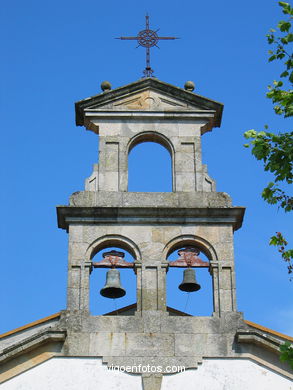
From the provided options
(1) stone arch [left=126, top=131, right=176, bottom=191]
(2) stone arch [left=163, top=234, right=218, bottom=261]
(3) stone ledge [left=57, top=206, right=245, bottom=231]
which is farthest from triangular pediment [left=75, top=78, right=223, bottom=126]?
(2) stone arch [left=163, top=234, right=218, bottom=261]

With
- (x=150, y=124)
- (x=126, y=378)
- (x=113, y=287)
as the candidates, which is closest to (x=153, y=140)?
(x=150, y=124)

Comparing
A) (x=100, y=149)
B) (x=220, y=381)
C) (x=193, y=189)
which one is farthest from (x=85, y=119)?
(x=220, y=381)

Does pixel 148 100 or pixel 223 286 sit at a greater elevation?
pixel 148 100

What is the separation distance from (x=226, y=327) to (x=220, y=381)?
1112mm

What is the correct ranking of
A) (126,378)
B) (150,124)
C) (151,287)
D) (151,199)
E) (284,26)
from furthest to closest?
(150,124), (151,199), (151,287), (126,378), (284,26)

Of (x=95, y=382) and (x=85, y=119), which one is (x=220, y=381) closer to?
(x=95, y=382)

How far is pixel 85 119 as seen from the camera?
79.0ft

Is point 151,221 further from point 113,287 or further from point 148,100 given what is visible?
point 148,100

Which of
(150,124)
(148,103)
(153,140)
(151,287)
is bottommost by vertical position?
(151,287)

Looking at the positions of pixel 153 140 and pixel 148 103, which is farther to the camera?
pixel 148 103

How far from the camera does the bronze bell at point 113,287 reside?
22312 mm

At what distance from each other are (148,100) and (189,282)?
13.8ft

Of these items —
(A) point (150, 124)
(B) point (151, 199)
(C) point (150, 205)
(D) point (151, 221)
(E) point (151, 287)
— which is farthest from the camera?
(A) point (150, 124)

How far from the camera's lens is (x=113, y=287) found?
22312 mm
